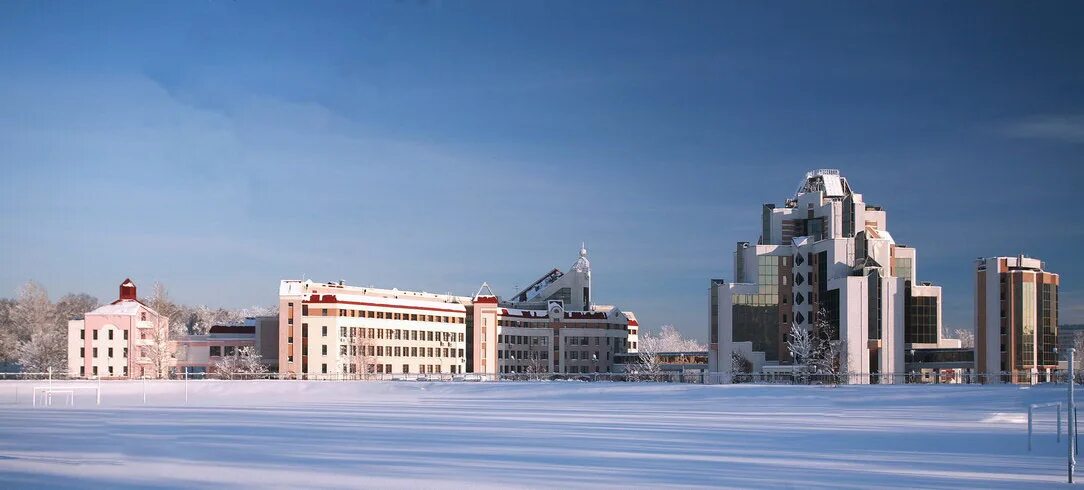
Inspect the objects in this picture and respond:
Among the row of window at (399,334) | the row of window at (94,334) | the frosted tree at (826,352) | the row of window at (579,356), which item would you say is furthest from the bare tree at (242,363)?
the frosted tree at (826,352)

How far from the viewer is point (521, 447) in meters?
24.3

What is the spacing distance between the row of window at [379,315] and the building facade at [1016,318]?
61481 mm

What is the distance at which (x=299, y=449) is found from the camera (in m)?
23.4

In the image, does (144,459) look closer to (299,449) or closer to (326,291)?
(299,449)

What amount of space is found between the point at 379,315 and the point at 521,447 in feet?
311

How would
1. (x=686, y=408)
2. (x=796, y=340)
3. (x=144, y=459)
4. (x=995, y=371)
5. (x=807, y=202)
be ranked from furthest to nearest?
(x=807, y=202)
(x=796, y=340)
(x=995, y=371)
(x=686, y=408)
(x=144, y=459)

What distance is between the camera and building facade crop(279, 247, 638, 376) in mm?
110250

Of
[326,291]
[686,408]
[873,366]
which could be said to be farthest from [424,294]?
[686,408]

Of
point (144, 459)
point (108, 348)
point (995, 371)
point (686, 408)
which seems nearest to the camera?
point (144, 459)

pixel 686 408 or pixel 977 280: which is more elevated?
pixel 977 280

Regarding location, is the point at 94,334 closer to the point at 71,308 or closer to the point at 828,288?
the point at 71,308

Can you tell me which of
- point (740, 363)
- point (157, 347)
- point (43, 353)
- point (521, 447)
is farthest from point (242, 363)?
point (521, 447)

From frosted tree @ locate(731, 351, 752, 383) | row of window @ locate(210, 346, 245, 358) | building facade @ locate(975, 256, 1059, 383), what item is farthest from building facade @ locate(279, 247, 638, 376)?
building facade @ locate(975, 256, 1059, 383)

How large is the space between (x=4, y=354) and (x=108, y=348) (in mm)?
29484
